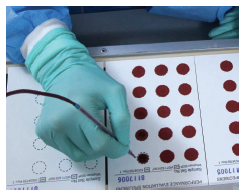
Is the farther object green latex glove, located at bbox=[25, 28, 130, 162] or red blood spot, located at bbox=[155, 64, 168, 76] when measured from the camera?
red blood spot, located at bbox=[155, 64, 168, 76]

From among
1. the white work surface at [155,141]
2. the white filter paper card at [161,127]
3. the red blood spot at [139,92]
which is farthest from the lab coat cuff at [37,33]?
the red blood spot at [139,92]

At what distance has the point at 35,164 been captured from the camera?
30.4 inches

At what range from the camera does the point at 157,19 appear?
1005 millimetres

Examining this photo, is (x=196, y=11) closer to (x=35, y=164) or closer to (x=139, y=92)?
(x=139, y=92)

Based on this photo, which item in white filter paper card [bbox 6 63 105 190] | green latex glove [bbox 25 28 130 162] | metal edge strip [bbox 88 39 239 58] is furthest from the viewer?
metal edge strip [bbox 88 39 239 58]

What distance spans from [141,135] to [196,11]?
580 mm

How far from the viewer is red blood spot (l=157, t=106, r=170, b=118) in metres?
0.81

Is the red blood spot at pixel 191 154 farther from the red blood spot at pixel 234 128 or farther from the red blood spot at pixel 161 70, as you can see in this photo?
the red blood spot at pixel 161 70

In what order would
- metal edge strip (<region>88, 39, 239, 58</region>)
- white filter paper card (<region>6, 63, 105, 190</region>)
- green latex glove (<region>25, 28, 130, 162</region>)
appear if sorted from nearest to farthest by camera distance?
green latex glove (<region>25, 28, 130, 162</region>)
white filter paper card (<region>6, 63, 105, 190</region>)
metal edge strip (<region>88, 39, 239, 58</region>)

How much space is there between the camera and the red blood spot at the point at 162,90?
0.83 m

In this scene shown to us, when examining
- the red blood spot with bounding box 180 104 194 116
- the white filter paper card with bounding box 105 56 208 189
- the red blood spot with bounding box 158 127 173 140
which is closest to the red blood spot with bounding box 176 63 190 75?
the white filter paper card with bounding box 105 56 208 189

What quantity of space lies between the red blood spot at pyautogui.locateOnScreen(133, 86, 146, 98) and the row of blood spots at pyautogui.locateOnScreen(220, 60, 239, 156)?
0.32 m

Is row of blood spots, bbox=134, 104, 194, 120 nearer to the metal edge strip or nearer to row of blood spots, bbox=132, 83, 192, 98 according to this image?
row of blood spots, bbox=132, 83, 192, 98

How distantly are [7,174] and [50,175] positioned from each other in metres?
0.15
